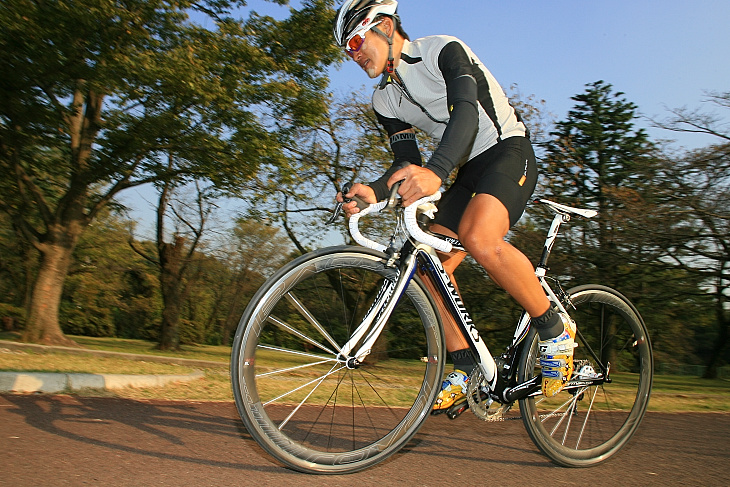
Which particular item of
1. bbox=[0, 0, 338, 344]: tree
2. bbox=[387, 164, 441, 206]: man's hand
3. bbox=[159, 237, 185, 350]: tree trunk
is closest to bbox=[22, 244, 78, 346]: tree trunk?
bbox=[0, 0, 338, 344]: tree

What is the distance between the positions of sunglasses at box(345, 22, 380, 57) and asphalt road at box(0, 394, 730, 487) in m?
2.01

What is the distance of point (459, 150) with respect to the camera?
263cm

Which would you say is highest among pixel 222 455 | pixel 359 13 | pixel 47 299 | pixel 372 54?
pixel 359 13

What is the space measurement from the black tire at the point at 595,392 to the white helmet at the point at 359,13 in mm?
1811

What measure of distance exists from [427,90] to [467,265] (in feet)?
51.3

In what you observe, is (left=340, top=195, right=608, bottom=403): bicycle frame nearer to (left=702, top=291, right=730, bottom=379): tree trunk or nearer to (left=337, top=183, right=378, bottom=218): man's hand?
(left=337, top=183, right=378, bottom=218): man's hand

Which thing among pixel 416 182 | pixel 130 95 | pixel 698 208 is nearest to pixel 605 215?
pixel 698 208

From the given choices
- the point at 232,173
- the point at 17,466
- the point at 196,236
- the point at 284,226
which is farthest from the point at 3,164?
the point at 17,466

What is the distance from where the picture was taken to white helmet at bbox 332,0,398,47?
2.79 meters

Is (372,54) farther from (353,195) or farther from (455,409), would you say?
(455,409)

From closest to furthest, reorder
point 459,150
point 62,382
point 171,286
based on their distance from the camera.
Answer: point 459,150 < point 62,382 < point 171,286

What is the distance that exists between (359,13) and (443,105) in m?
0.64

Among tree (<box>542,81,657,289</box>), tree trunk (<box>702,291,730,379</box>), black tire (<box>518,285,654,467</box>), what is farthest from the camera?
tree trunk (<box>702,291,730,379</box>)

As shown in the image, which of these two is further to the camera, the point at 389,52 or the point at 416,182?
the point at 389,52
